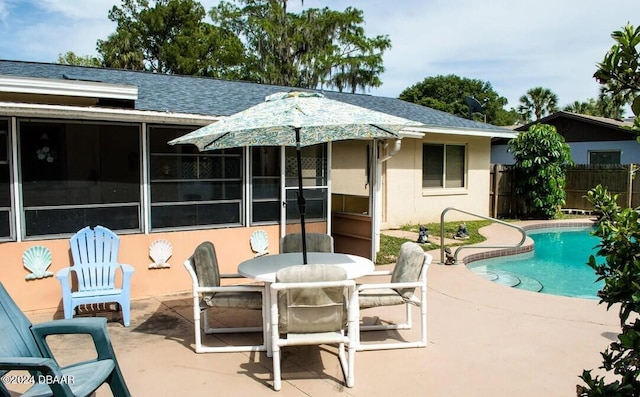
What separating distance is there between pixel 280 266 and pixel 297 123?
1.68m

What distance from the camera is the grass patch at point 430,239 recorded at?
359 inches

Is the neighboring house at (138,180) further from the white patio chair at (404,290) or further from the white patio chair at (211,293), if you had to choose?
the white patio chair at (404,290)

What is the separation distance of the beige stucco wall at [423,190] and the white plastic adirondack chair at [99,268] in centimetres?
810

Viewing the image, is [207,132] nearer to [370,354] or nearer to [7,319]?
[7,319]

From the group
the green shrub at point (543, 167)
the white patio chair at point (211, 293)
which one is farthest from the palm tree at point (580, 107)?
the white patio chair at point (211, 293)

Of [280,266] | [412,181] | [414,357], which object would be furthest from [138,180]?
[412,181]

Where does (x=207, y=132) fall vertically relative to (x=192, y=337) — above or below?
above

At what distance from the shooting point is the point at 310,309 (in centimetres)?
395

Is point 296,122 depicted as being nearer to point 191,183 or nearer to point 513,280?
point 191,183

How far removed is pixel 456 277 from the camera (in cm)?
771

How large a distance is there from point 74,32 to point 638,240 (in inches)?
1300

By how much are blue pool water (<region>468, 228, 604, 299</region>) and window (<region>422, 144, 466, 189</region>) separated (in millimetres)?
2870

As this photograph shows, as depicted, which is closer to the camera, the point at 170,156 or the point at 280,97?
the point at 280,97

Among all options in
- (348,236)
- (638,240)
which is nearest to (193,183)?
(348,236)
